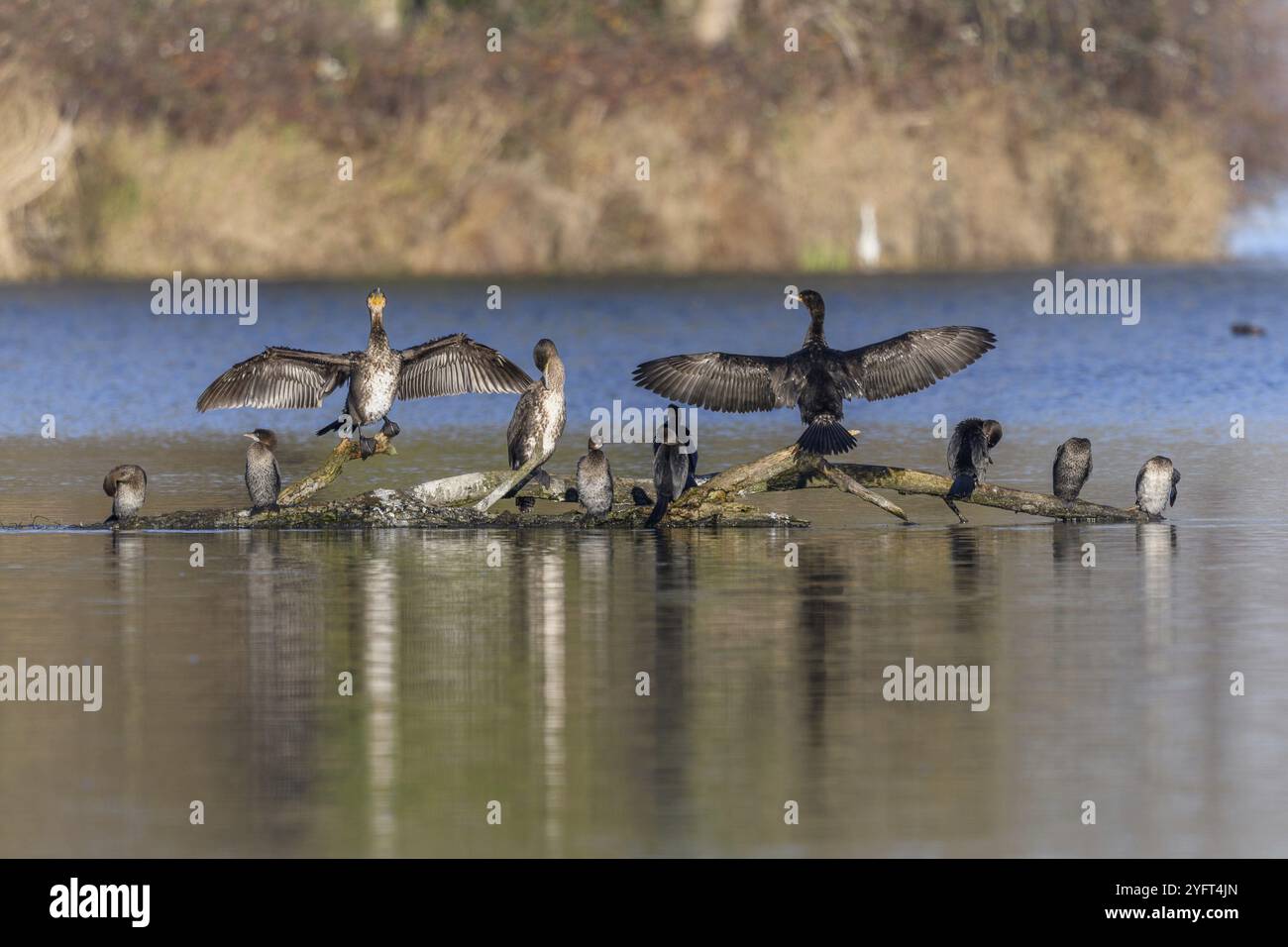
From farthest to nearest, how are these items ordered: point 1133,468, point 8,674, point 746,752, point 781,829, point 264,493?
1. point 1133,468
2. point 264,493
3. point 8,674
4. point 746,752
5. point 781,829

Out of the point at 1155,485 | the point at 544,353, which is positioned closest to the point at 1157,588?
the point at 1155,485

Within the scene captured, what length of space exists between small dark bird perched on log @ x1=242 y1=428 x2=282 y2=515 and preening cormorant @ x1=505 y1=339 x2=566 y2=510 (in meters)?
1.56

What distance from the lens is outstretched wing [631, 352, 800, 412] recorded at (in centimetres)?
1595

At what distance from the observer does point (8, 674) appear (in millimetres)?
10859

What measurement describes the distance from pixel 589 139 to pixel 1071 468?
134 feet

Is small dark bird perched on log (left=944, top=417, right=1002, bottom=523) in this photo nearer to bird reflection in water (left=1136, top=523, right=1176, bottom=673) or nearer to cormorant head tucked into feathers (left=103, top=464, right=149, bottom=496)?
bird reflection in water (left=1136, top=523, right=1176, bottom=673)

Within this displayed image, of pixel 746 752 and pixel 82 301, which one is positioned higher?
pixel 82 301

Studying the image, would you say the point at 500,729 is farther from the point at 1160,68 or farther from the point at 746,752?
the point at 1160,68

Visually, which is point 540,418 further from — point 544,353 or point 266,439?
point 266,439

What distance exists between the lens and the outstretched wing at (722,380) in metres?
15.9

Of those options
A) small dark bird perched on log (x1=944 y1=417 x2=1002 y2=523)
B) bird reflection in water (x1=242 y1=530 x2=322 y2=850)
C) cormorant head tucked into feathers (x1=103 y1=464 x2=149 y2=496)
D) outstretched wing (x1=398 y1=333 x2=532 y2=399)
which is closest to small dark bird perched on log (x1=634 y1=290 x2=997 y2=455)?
small dark bird perched on log (x1=944 y1=417 x2=1002 y2=523)

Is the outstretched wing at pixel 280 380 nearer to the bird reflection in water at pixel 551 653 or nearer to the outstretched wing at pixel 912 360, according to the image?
the bird reflection in water at pixel 551 653

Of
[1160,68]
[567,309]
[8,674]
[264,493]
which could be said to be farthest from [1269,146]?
[8,674]
